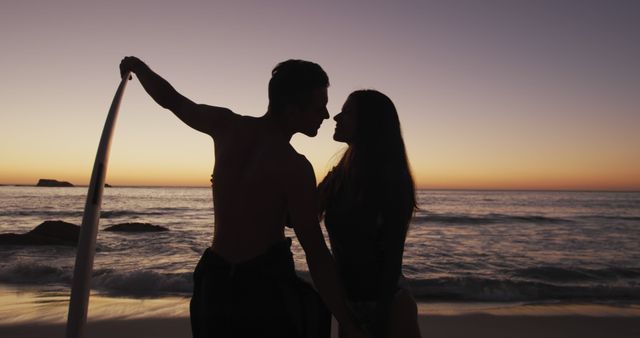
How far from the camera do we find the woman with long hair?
212 cm

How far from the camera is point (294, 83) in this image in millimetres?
1853

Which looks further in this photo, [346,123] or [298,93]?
[346,123]

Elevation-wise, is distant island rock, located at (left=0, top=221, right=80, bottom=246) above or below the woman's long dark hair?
below

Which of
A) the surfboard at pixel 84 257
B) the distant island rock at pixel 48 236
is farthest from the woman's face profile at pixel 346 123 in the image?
the distant island rock at pixel 48 236

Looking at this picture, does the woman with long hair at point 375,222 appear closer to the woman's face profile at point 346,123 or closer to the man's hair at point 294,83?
the woman's face profile at point 346,123

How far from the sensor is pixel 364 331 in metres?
2.12

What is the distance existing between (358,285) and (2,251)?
47.0 feet

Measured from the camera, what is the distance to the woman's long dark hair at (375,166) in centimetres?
216

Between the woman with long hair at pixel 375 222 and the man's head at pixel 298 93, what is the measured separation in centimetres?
48

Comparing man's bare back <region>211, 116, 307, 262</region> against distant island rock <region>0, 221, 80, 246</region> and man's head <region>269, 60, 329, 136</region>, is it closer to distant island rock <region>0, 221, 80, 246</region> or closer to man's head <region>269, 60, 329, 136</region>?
man's head <region>269, 60, 329, 136</region>

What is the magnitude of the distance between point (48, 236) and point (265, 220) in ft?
51.8

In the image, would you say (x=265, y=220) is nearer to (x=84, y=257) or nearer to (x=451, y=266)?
(x=84, y=257)

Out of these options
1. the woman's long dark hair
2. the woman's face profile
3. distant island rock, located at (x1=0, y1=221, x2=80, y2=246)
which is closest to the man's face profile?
the woman's long dark hair

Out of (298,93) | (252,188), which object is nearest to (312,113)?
(298,93)
